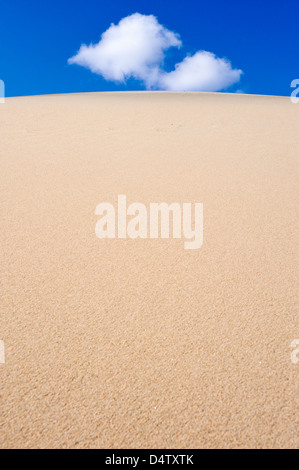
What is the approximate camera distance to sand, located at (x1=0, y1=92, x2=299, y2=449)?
132cm

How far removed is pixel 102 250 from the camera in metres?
2.70

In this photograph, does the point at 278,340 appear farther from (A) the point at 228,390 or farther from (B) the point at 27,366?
(B) the point at 27,366

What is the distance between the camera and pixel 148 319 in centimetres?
188

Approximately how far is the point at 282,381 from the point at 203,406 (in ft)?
1.42

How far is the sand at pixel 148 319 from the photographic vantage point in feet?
4.34

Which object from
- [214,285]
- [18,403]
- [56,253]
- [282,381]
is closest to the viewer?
[18,403]

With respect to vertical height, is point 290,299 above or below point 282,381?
above

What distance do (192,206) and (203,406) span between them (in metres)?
2.56

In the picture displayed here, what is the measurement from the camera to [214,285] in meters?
2.22

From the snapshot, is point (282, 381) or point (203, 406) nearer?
point (203, 406)

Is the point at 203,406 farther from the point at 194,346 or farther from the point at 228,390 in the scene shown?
the point at 194,346
